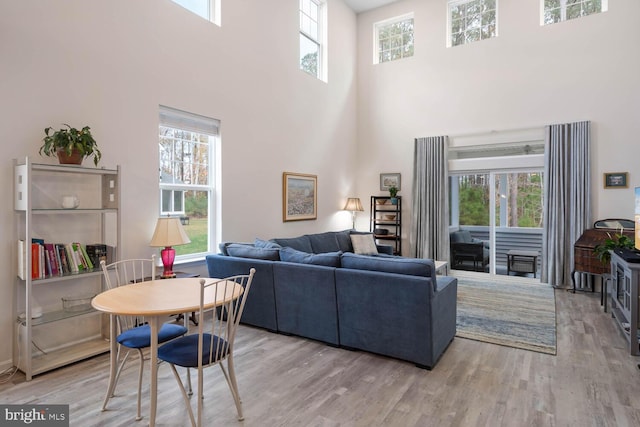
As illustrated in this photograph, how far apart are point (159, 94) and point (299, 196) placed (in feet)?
8.91

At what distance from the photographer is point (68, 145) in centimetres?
295

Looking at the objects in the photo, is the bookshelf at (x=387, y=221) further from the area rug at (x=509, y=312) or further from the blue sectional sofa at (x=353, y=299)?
the blue sectional sofa at (x=353, y=299)

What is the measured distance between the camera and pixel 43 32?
309 cm

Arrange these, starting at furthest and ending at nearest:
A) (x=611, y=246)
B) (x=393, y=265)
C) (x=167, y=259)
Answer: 1. (x=611, y=246)
2. (x=167, y=259)
3. (x=393, y=265)

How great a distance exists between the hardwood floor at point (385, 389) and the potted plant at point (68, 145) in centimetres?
171

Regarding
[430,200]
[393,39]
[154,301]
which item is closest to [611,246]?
[430,200]

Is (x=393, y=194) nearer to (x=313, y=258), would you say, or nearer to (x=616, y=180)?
(x=616, y=180)

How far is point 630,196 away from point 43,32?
7.25 m

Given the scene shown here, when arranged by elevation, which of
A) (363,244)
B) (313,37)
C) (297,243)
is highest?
(313,37)

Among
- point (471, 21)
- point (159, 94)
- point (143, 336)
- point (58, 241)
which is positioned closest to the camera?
point (143, 336)

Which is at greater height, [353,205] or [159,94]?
[159,94]

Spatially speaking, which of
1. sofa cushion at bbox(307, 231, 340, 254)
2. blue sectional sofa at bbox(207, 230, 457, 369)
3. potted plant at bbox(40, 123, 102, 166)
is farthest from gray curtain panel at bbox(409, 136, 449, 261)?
potted plant at bbox(40, 123, 102, 166)

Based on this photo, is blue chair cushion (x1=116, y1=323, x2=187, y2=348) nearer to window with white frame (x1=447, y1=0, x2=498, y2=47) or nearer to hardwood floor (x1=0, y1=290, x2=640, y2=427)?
hardwood floor (x1=0, y1=290, x2=640, y2=427)

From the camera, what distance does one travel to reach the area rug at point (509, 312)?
143 inches
